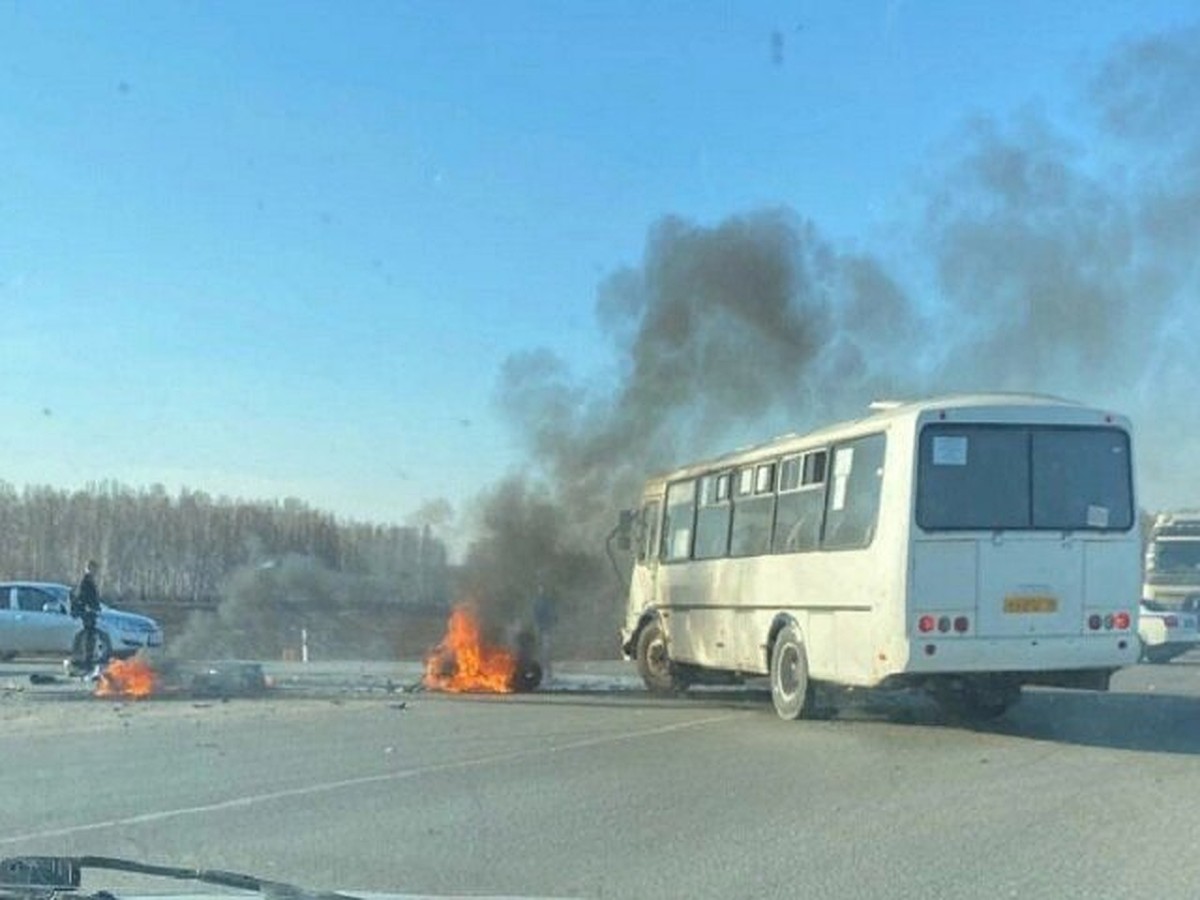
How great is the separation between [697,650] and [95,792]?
9.26m

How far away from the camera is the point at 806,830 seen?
29.7 feet

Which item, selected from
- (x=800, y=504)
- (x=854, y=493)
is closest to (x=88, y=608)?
(x=800, y=504)

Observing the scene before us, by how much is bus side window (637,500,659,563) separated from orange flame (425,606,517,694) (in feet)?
7.80

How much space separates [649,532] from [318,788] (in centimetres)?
1070

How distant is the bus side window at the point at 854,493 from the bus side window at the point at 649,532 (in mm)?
6147

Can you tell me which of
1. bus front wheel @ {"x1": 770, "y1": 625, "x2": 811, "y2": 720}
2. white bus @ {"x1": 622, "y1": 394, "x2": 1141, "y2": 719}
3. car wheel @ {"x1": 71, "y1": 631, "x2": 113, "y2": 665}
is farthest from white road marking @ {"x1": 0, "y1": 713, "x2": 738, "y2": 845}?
car wheel @ {"x1": 71, "y1": 631, "x2": 113, "y2": 665}

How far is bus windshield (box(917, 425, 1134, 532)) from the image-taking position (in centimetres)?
1379

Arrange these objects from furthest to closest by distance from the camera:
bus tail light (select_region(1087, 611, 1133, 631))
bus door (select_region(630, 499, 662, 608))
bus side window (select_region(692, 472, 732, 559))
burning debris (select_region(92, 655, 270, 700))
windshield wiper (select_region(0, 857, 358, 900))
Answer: bus door (select_region(630, 499, 662, 608)) → burning debris (select_region(92, 655, 270, 700)) → bus side window (select_region(692, 472, 732, 559)) → bus tail light (select_region(1087, 611, 1133, 631)) → windshield wiper (select_region(0, 857, 358, 900))

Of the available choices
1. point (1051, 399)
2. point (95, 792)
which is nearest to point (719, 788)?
point (95, 792)

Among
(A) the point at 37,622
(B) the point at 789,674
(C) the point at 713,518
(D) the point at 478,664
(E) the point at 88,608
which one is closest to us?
(B) the point at 789,674

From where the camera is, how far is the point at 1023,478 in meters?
14.0

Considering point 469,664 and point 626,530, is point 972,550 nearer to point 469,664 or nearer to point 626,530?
point 626,530

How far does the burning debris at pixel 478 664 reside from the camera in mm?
22000

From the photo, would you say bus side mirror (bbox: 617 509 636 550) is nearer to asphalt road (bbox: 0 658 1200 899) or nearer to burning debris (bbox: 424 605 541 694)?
burning debris (bbox: 424 605 541 694)
